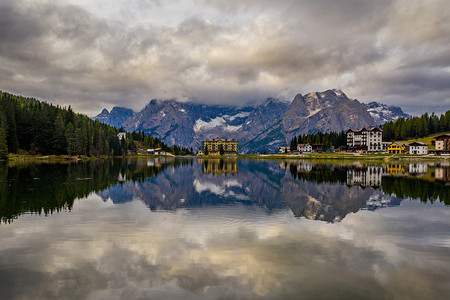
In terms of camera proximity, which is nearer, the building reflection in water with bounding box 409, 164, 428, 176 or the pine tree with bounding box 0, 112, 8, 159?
the building reflection in water with bounding box 409, 164, 428, 176

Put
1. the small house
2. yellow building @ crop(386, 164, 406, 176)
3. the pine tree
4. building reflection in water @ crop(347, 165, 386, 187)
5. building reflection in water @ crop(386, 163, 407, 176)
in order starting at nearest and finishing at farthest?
building reflection in water @ crop(347, 165, 386, 187) → building reflection in water @ crop(386, 163, 407, 176) → yellow building @ crop(386, 164, 406, 176) → the pine tree → the small house

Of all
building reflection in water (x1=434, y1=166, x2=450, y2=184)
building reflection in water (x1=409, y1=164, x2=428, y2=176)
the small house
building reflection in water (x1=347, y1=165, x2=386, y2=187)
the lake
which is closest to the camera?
the lake

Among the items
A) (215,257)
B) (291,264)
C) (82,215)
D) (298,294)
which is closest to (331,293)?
(298,294)

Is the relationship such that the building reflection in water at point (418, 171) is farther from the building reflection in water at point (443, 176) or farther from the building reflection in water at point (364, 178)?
the building reflection in water at point (364, 178)

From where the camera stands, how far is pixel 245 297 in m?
10.7

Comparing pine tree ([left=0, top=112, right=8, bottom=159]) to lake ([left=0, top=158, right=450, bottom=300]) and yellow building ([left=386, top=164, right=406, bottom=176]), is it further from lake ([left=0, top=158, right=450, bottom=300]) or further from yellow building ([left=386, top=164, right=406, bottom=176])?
yellow building ([left=386, top=164, right=406, bottom=176])

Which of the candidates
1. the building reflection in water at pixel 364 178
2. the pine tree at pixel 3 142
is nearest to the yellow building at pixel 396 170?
the building reflection in water at pixel 364 178

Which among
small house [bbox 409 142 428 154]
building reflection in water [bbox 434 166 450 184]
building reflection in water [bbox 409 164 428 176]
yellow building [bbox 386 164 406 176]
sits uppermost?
small house [bbox 409 142 428 154]

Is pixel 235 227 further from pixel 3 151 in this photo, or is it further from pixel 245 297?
pixel 3 151

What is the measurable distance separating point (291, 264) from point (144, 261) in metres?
7.06

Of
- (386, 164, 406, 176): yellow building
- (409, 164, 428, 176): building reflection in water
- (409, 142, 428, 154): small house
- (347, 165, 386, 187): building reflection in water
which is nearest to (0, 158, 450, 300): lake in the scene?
(347, 165, 386, 187): building reflection in water

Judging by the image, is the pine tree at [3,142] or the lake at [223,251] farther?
the pine tree at [3,142]

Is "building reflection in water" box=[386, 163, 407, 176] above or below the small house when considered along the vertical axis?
below

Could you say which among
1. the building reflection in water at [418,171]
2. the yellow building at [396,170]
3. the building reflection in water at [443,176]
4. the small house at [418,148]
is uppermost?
the small house at [418,148]
